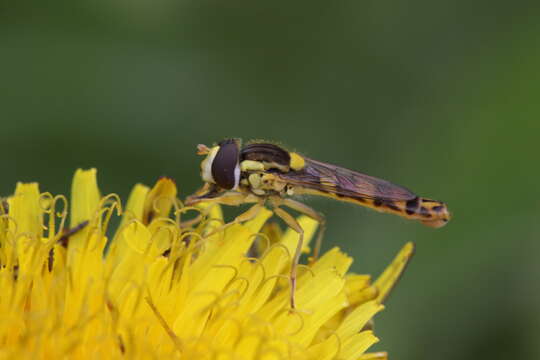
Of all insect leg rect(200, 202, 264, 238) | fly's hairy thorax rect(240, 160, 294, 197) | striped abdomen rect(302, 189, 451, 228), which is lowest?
insect leg rect(200, 202, 264, 238)

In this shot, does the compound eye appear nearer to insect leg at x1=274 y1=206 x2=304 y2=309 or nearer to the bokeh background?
insect leg at x1=274 y1=206 x2=304 y2=309

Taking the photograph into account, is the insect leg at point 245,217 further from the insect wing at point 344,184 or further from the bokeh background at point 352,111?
the bokeh background at point 352,111

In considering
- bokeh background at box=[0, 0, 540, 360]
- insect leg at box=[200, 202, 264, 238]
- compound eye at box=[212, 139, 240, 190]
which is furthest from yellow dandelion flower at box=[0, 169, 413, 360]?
bokeh background at box=[0, 0, 540, 360]

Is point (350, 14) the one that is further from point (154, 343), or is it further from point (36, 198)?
point (154, 343)

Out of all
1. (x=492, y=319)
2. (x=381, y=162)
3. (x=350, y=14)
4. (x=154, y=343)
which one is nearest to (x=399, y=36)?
(x=350, y=14)

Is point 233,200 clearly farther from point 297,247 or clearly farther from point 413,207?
point 413,207

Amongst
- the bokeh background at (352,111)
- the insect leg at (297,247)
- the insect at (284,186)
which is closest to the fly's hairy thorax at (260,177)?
the insect at (284,186)

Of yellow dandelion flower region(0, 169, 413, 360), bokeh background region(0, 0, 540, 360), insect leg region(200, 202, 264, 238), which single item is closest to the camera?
yellow dandelion flower region(0, 169, 413, 360)
